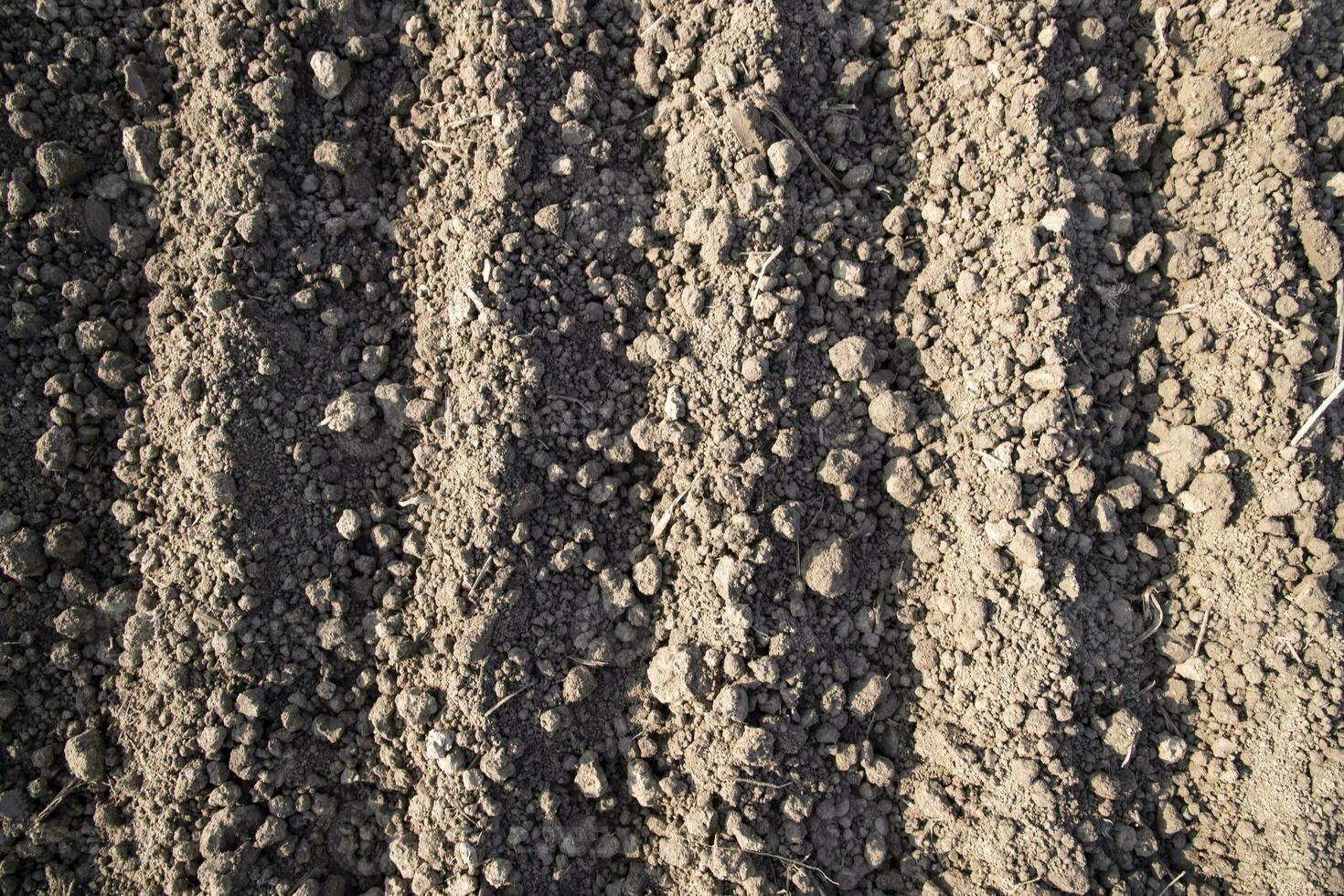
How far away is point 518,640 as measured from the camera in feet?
6.51

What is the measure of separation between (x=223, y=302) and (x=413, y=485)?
2.16 ft

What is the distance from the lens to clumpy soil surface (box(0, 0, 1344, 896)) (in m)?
1.94

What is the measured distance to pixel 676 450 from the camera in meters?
2.03

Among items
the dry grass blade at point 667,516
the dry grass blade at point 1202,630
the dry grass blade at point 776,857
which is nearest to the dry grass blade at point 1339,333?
the dry grass blade at point 1202,630

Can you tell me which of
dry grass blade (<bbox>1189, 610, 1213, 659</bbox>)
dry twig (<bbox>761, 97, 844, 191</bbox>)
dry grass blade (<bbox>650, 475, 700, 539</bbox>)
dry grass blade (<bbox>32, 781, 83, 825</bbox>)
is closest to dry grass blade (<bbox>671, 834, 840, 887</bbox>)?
dry grass blade (<bbox>650, 475, 700, 539</bbox>)

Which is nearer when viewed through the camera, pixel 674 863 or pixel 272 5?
pixel 674 863

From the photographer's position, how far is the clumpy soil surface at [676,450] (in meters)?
1.94

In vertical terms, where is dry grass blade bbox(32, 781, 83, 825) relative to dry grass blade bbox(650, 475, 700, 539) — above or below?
below

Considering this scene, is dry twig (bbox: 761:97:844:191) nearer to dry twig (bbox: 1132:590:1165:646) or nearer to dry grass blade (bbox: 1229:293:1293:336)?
dry grass blade (bbox: 1229:293:1293:336)

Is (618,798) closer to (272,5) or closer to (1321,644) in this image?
(1321,644)

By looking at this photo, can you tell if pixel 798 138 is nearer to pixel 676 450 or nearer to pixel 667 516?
pixel 676 450

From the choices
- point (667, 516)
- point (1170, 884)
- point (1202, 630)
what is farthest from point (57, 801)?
point (1202, 630)

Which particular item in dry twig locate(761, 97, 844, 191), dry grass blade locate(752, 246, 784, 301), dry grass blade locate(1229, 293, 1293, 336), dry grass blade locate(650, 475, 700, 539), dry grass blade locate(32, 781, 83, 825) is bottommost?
dry grass blade locate(32, 781, 83, 825)

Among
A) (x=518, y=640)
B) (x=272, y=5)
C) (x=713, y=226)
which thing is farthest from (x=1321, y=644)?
(x=272, y=5)
